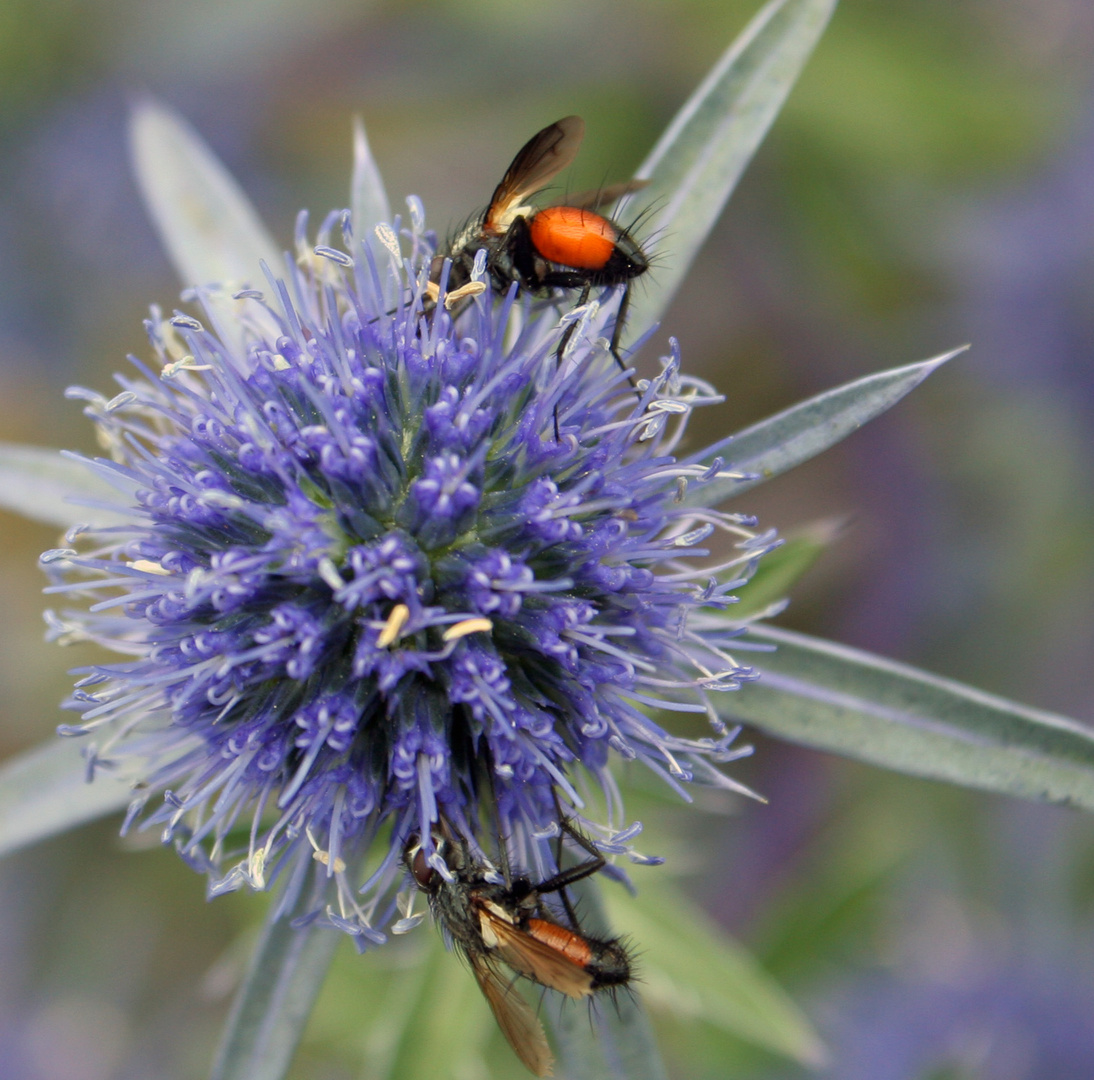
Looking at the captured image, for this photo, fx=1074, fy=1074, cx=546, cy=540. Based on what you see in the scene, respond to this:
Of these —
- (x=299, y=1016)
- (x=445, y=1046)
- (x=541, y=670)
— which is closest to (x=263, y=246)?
(x=541, y=670)

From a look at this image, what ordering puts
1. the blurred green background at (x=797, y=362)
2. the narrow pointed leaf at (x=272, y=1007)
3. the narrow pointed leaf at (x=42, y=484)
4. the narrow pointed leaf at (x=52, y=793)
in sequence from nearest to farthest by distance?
1. the narrow pointed leaf at (x=272, y=1007)
2. the narrow pointed leaf at (x=52, y=793)
3. the narrow pointed leaf at (x=42, y=484)
4. the blurred green background at (x=797, y=362)

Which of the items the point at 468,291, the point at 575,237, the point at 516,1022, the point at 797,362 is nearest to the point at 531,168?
the point at 575,237

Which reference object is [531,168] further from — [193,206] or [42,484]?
[42,484]

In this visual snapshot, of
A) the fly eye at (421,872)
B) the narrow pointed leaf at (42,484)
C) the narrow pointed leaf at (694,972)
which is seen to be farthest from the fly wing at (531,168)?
the narrow pointed leaf at (694,972)

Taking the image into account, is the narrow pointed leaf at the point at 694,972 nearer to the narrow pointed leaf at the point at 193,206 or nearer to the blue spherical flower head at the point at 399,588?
the blue spherical flower head at the point at 399,588

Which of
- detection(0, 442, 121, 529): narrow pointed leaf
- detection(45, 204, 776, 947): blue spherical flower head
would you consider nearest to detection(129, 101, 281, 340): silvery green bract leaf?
detection(45, 204, 776, 947): blue spherical flower head

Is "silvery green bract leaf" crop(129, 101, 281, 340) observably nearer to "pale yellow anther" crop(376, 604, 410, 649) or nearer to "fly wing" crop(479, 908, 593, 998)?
"pale yellow anther" crop(376, 604, 410, 649)

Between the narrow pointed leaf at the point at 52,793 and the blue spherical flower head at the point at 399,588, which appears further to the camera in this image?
the narrow pointed leaf at the point at 52,793
